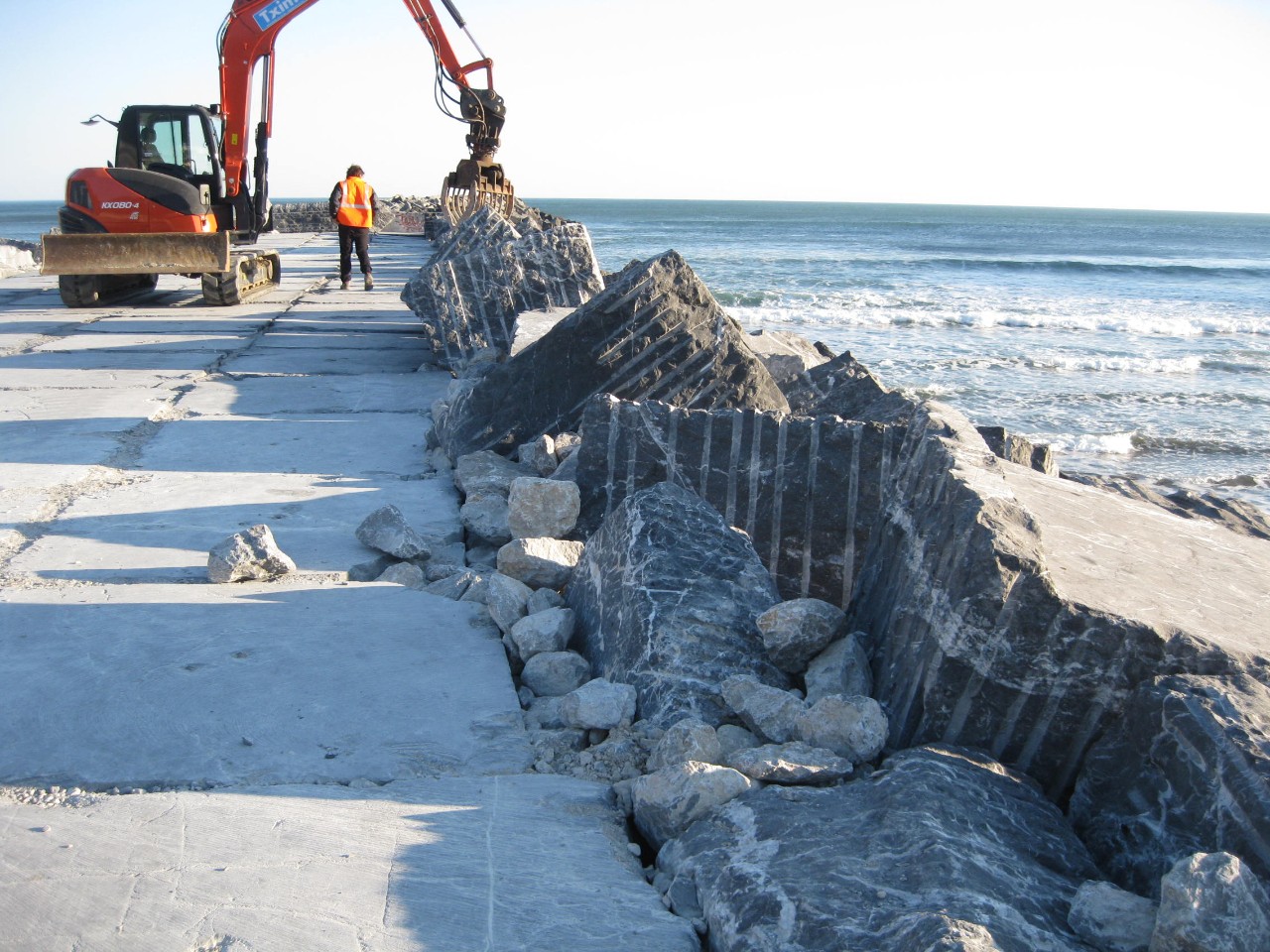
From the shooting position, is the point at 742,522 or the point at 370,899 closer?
the point at 370,899

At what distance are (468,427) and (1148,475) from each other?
5.83 m

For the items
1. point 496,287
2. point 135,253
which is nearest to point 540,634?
point 496,287

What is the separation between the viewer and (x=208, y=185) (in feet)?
38.9

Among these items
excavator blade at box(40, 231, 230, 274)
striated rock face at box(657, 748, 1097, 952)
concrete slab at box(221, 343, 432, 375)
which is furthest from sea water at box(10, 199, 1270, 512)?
excavator blade at box(40, 231, 230, 274)

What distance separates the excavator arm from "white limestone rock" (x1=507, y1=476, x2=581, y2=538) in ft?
33.1

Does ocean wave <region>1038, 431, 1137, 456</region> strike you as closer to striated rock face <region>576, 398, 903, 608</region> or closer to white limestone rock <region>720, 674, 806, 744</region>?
striated rock face <region>576, 398, 903, 608</region>

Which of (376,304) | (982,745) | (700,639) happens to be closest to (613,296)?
(700,639)

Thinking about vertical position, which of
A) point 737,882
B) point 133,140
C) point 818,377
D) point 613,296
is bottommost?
point 737,882

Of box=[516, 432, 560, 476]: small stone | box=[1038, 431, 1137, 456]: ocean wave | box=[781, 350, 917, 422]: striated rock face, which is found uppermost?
box=[781, 350, 917, 422]: striated rock face

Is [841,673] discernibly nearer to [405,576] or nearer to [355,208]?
[405,576]

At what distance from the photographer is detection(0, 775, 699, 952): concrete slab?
5.98 ft

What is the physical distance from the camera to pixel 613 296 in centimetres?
485

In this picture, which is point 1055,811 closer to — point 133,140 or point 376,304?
point 376,304

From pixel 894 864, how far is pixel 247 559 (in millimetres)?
2388
